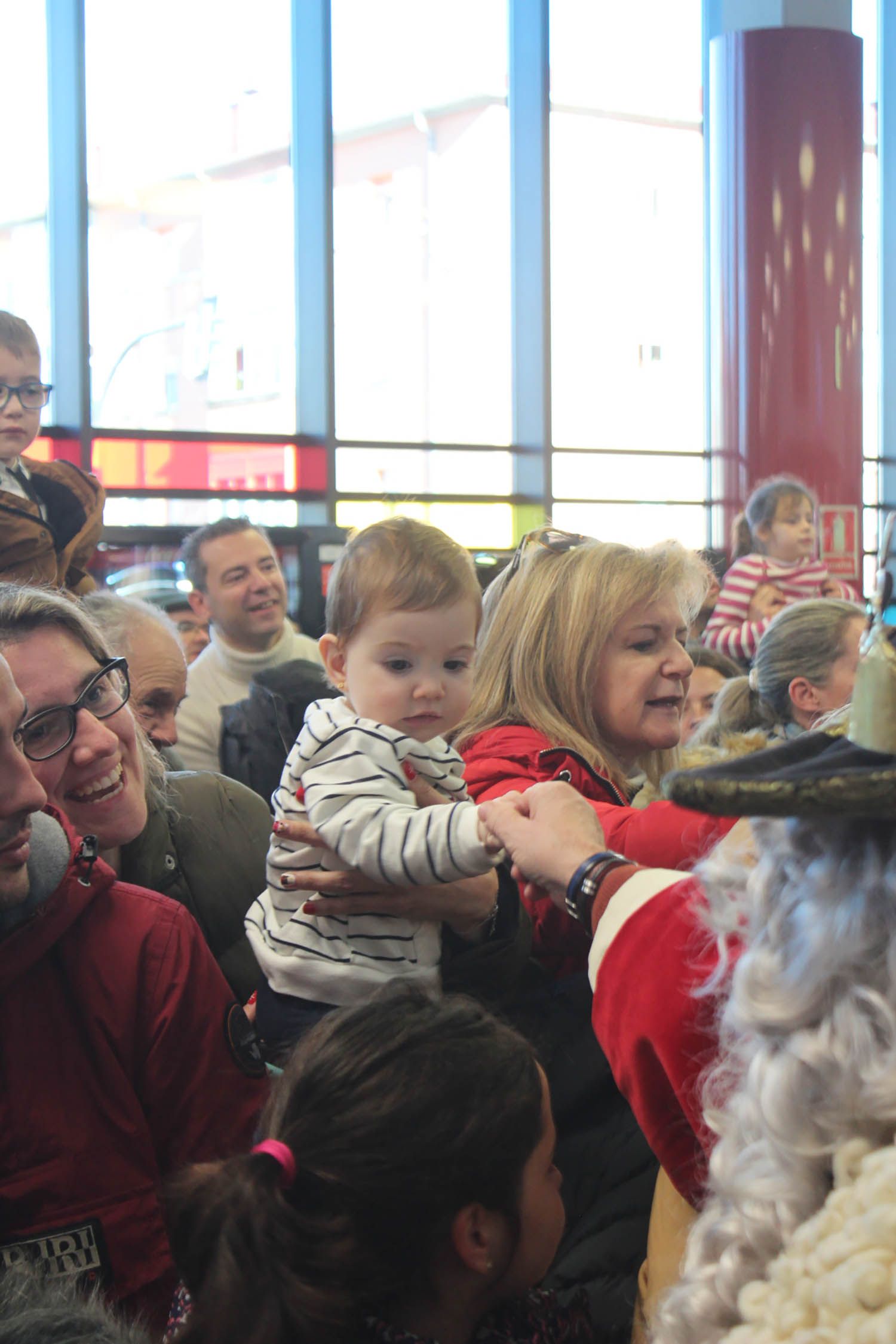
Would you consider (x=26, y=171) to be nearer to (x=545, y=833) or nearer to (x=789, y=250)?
(x=789, y=250)

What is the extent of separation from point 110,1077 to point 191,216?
282 inches

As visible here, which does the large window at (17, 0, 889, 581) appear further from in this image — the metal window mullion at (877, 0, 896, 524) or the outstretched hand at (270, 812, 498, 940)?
the outstretched hand at (270, 812, 498, 940)

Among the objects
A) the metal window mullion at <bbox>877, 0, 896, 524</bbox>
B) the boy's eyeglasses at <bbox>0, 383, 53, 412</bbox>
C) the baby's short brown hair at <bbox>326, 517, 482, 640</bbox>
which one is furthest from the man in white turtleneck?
the metal window mullion at <bbox>877, 0, 896, 524</bbox>

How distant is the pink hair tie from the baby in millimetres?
491

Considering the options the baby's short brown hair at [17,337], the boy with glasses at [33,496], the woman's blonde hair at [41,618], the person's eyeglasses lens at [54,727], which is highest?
the baby's short brown hair at [17,337]

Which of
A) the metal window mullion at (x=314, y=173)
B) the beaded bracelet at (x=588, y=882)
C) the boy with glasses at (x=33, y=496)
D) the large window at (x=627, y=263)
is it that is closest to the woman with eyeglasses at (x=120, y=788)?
the beaded bracelet at (x=588, y=882)

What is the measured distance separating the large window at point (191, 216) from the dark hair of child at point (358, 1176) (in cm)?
657

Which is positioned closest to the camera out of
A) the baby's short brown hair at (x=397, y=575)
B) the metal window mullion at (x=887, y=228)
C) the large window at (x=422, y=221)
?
the baby's short brown hair at (x=397, y=575)

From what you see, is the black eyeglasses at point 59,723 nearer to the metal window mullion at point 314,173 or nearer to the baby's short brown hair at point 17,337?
the baby's short brown hair at point 17,337

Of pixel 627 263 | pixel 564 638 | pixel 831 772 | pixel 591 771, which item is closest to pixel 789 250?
pixel 627 263

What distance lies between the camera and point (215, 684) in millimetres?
4090

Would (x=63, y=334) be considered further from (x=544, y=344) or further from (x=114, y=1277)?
(x=114, y=1277)

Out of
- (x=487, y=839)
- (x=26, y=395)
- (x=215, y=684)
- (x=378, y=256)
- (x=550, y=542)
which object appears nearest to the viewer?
(x=487, y=839)

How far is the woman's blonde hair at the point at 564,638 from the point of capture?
2145 millimetres
